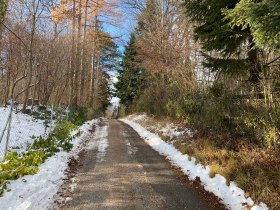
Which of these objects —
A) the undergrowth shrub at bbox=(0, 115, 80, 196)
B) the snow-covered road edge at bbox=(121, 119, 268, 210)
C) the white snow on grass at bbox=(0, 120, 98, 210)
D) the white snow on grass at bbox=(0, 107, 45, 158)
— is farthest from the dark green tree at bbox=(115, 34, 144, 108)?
the white snow on grass at bbox=(0, 120, 98, 210)

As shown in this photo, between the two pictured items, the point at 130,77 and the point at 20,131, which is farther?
the point at 130,77

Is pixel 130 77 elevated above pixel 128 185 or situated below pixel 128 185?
above

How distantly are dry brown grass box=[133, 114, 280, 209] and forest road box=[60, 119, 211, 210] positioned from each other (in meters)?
0.93

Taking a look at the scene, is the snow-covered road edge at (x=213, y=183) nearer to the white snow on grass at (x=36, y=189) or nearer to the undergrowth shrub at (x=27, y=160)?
the white snow on grass at (x=36, y=189)

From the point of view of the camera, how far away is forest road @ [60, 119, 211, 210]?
529cm

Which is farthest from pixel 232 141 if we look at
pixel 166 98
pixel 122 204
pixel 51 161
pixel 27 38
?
pixel 27 38

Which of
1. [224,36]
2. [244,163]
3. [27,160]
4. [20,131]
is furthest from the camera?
[20,131]

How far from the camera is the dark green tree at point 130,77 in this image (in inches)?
1276

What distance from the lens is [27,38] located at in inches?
662

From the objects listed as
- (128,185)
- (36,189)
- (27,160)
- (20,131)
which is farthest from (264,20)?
(20,131)

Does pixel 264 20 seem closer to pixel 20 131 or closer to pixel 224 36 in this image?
pixel 224 36

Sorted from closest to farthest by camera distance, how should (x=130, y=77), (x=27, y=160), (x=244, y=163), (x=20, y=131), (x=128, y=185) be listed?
(x=128, y=185) → (x=244, y=163) → (x=27, y=160) → (x=20, y=131) → (x=130, y=77)

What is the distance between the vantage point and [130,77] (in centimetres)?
3316

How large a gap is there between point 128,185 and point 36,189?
1958 mm
